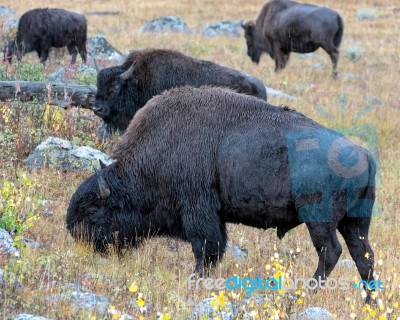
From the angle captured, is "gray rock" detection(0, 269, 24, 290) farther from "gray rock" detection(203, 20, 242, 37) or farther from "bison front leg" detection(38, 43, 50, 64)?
"gray rock" detection(203, 20, 242, 37)

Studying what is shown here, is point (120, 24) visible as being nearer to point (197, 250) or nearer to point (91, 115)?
point (91, 115)

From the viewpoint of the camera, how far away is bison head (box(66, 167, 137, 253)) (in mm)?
6879

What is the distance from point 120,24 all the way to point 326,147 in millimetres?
23169

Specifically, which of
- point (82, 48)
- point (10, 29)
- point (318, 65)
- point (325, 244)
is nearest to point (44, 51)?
point (82, 48)

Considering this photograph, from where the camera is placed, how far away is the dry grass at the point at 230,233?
568cm

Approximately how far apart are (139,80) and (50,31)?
10974mm

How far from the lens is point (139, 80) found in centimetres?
1038

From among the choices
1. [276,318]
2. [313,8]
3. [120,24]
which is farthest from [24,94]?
[120,24]

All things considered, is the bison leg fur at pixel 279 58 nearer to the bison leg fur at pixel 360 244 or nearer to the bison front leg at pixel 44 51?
the bison front leg at pixel 44 51

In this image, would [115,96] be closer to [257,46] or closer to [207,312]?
[207,312]

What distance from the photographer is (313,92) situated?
17.3 metres

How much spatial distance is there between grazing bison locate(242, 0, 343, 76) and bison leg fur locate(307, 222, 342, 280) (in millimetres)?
14031

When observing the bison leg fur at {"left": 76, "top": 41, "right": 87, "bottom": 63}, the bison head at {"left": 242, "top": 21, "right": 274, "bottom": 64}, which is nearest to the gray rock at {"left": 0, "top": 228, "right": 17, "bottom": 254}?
the bison leg fur at {"left": 76, "top": 41, "right": 87, "bottom": 63}

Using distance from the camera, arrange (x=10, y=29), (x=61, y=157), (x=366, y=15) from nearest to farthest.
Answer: (x=61, y=157) < (x=10, y=29) < (x=366, y=15)
